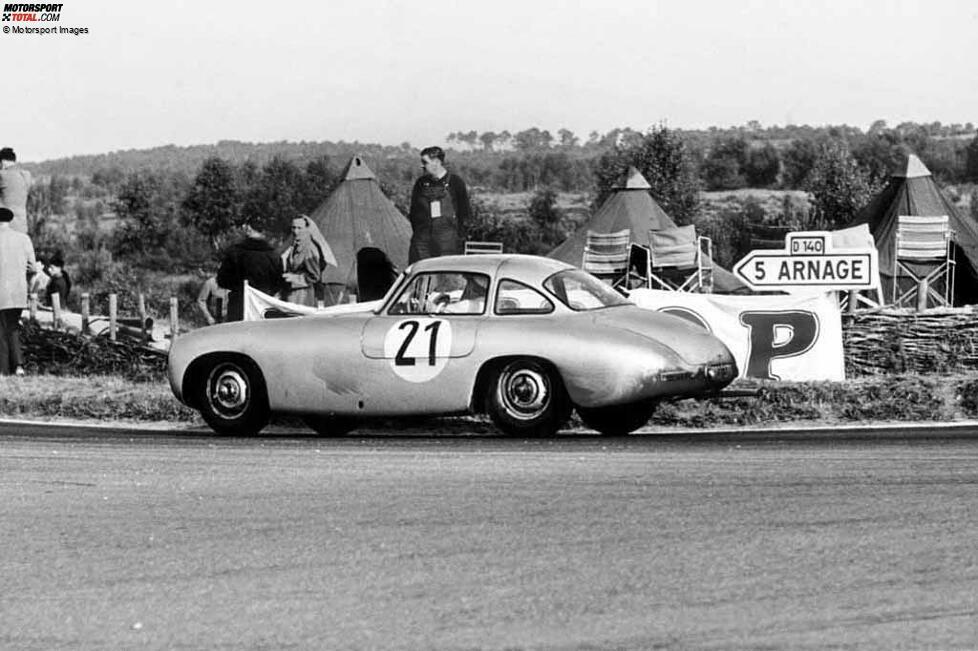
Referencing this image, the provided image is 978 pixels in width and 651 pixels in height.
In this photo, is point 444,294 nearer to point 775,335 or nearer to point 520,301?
point 520,301

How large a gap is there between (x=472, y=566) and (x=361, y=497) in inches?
71.7

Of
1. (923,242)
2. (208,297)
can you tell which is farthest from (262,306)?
(923,242)

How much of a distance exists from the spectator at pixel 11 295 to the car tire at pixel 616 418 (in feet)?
20.3

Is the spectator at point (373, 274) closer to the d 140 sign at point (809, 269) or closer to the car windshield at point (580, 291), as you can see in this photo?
the d 140 sign at point (809, 269)

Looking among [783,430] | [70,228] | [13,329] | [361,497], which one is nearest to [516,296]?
[783,430]

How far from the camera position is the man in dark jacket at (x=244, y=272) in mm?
15500

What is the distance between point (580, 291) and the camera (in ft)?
36.0

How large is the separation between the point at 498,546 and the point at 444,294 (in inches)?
184

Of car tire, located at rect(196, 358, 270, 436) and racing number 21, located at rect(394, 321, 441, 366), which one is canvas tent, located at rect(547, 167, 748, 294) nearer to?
car tire, located at rect(196, 358, 270, 436)

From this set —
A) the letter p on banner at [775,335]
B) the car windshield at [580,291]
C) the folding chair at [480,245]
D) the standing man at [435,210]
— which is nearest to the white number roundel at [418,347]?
the car windshield at [580,291]

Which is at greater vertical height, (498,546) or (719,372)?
(719,372)

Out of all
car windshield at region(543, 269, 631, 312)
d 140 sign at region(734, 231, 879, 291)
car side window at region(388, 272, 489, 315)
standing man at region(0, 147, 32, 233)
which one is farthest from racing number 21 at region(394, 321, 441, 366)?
standing man at region(0, 147, 32, 233)

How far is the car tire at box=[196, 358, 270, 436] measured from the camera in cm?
1112

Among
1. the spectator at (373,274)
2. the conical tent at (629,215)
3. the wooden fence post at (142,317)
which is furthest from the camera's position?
the conical tent at (629,215)
